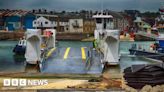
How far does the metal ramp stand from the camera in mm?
25859

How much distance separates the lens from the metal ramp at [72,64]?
2586cm

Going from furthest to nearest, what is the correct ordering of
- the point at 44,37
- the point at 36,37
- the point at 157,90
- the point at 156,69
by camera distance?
the point at 44,37, the point at 36,37, the point at 156,69, the point at 157,90

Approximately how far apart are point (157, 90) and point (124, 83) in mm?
1780

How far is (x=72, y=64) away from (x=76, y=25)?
11824 centimetres

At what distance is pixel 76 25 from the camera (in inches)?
5723

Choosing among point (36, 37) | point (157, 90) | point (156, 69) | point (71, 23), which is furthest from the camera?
point (71, 23)

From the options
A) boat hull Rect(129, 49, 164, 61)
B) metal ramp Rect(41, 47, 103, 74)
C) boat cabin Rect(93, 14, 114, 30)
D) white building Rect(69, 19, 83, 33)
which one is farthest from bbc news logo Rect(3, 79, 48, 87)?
white building Rect(69, 19, 83, 33)

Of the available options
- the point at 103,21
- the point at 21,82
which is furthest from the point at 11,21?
the point at 21,82

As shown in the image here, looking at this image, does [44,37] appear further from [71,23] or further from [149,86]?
[71,23]

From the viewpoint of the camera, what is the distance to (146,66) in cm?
2173

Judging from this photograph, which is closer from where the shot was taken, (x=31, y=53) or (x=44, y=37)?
(x=31, y=53)

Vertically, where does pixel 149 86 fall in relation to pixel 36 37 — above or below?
below

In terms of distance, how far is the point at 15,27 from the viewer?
14900cm

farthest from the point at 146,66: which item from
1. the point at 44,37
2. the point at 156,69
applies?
the point at 44,37
